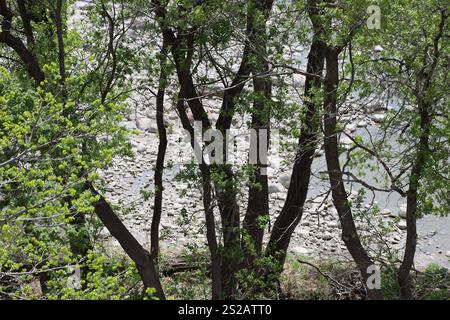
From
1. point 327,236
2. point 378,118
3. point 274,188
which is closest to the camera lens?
point 378,118

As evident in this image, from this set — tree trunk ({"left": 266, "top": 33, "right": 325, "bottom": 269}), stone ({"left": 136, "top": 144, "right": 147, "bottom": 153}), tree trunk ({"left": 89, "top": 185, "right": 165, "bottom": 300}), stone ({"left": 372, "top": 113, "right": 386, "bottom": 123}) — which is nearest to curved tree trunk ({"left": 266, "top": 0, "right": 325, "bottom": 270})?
tree trunk ({"left": 266, "top": 33, "right": 325, "bottom": 269})

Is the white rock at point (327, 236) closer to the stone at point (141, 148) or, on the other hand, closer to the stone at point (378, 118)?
the stone at point (378, 118)

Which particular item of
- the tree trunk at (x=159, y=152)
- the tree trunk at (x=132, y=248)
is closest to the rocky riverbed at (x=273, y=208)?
the tree trunk at (x=159, y=152)

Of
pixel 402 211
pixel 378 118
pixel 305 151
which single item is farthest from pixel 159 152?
pixel 402 211

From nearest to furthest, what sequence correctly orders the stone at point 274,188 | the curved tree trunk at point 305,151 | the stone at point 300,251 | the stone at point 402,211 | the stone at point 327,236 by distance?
the curved tree trunk at point 305,151 < the stone at point 300,251 < the stone at point 327,236 < the stone at point 402,211 < the stone at point 274,188

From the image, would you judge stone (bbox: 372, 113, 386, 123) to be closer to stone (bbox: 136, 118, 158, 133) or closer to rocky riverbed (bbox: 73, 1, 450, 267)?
rocky riverbed (bbox: 73, 1, 450, 267)

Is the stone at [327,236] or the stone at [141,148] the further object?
the stone at [141,148]

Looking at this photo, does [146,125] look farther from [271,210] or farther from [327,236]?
[327,236]

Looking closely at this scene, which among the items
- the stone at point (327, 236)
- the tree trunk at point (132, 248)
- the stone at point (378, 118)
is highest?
the stone at point (378, 118)

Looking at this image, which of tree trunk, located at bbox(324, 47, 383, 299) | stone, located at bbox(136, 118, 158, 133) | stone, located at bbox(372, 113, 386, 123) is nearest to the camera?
tree trunk, located at bbox(324, 47, 383, 299)

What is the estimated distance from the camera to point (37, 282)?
11578mm

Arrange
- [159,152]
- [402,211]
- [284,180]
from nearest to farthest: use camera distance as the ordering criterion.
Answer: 1. [159,152]
2. [402,211]
3. [284,180]

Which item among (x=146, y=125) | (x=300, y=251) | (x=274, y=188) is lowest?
(x=300, y=251)
